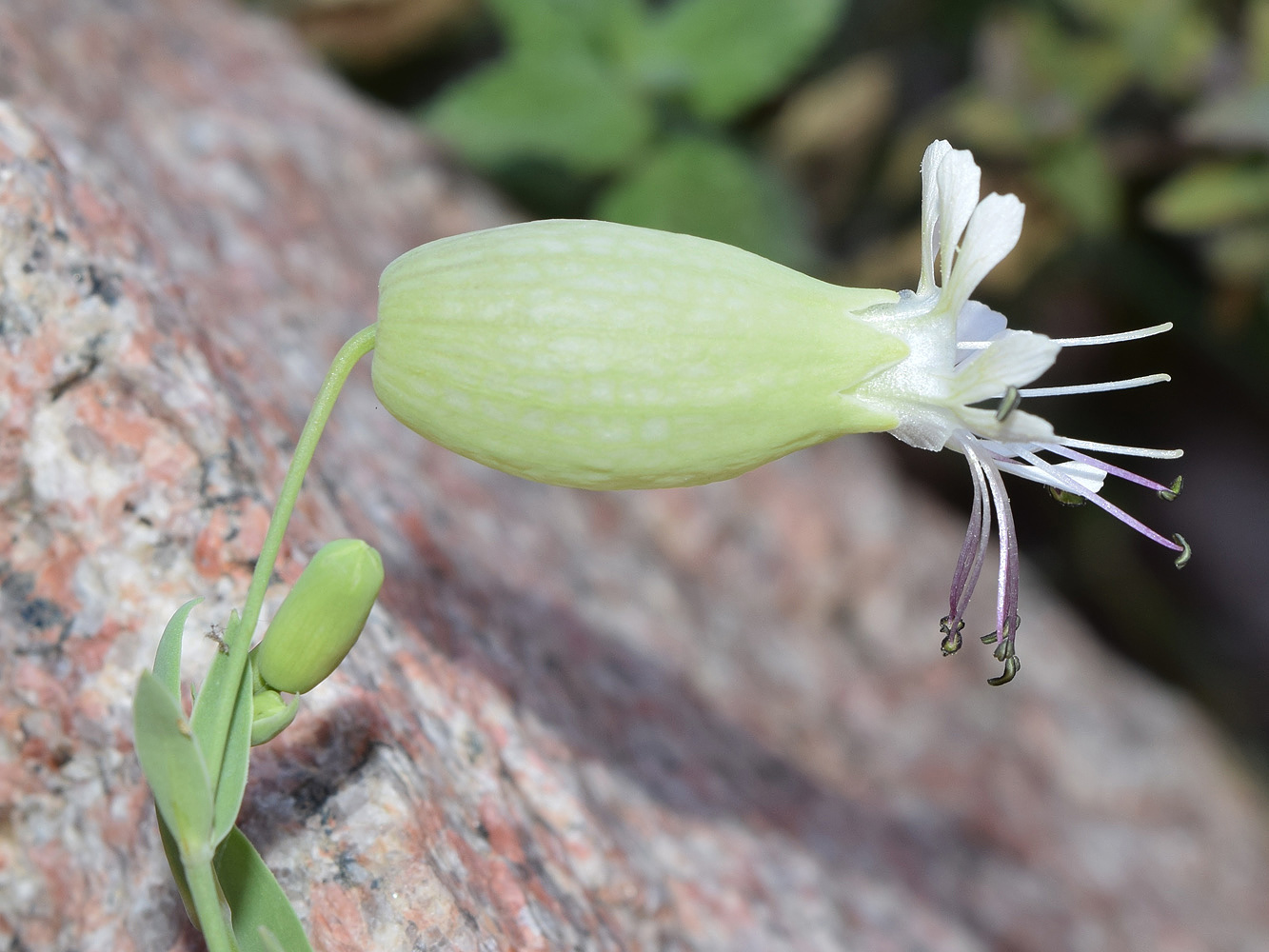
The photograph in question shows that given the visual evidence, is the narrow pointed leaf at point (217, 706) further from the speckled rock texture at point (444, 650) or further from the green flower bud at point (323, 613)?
the speckled rock texture at point (444, 650)

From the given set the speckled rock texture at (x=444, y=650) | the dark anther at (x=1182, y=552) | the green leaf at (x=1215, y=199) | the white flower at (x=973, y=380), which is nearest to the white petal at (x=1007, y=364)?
the white flower at (x=973, y=380)

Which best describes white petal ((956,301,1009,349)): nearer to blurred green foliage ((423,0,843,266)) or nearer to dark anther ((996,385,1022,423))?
dark anther ((996,385,1022,423))

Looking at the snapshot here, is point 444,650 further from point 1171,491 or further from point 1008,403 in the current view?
point 1171,491

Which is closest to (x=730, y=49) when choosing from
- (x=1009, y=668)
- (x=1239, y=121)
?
(x=1239, y=121)

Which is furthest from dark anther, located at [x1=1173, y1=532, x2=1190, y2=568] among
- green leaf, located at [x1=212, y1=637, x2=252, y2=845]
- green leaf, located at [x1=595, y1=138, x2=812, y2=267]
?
green leaf, located at [x1=595, y1=138, x2=812, y2=267]

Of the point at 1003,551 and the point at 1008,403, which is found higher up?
the point at 1008,403
